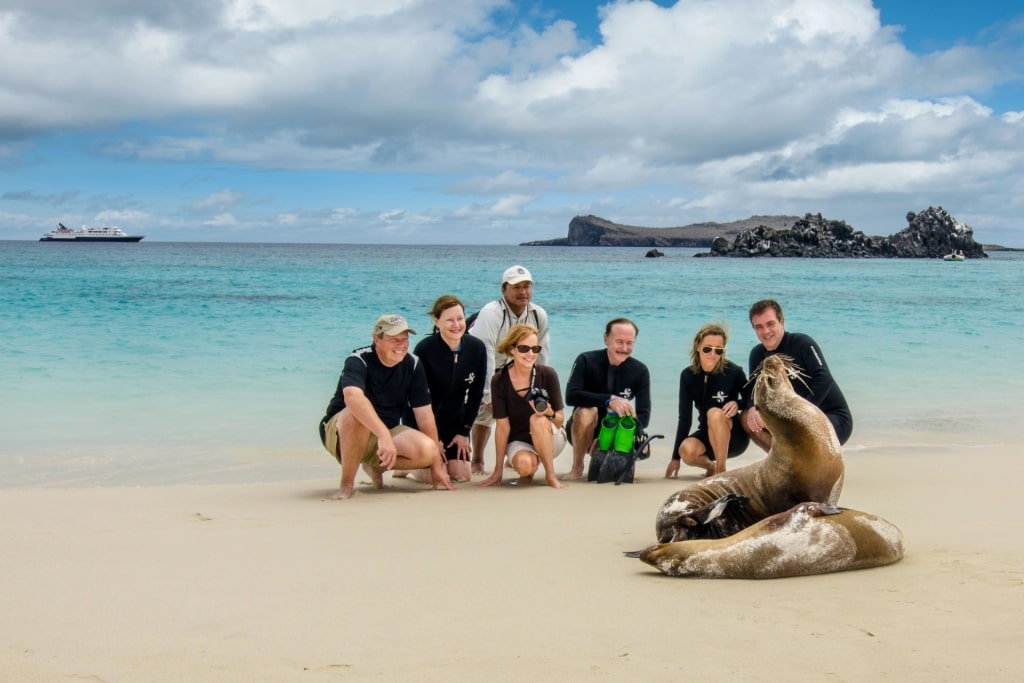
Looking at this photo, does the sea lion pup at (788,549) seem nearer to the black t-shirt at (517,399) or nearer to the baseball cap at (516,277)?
the black t-shirt at (517,399)

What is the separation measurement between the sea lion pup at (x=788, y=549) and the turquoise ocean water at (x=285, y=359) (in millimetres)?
4007

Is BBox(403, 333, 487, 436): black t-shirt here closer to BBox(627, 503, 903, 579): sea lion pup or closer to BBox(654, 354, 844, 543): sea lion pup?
BBox(654, 354, 844, 543): sea lion pup

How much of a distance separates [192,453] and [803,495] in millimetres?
5640

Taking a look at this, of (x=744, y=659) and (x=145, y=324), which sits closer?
(x=744, y=659)

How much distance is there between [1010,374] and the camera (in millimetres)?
14188

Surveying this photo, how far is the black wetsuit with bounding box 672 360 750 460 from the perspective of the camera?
720 centimetres

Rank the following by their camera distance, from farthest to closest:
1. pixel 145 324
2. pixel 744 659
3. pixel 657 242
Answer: pixel 657 242
pixel 145 324
pixel 744 659

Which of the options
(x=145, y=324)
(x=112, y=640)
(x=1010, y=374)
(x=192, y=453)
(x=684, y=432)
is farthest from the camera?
(x=145, y=324)

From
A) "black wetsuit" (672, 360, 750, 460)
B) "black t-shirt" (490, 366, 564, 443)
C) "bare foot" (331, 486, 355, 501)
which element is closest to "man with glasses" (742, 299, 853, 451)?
"black wetsuit" (672, 360, 750, 460)

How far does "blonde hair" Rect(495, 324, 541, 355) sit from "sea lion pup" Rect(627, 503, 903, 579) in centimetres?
274

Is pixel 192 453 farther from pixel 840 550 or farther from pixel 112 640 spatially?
pixel 840 550

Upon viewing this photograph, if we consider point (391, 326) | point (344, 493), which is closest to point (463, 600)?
point (344, 493)

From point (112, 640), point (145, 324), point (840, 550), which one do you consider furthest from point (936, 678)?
point (145, 324)

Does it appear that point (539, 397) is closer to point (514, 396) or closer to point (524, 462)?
point (514, 396)
